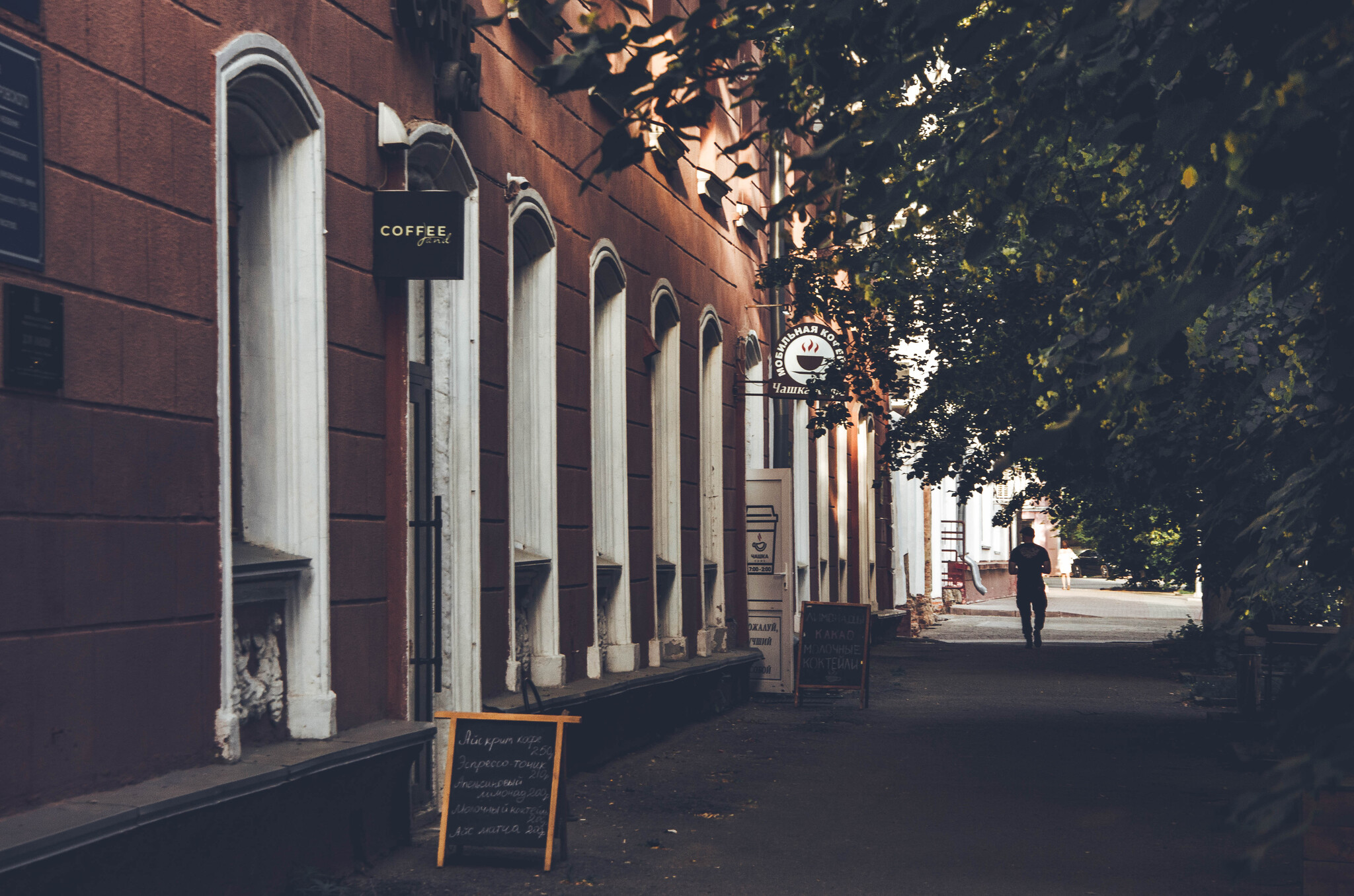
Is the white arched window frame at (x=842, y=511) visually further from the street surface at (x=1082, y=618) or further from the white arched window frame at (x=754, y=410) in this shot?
the white arched window frame at (x=754, y=410)

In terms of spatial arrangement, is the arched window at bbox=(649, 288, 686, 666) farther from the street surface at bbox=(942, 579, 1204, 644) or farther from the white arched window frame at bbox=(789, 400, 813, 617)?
the street surface at bbox=(942, 579, 1204, 644)

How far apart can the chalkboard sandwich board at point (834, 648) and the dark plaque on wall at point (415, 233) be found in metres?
7.99

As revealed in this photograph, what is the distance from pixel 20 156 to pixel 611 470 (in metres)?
7.35

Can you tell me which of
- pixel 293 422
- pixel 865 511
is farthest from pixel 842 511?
pixel 293 422

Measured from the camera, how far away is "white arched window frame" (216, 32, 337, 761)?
6.91 meters

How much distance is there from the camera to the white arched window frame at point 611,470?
11.7 m

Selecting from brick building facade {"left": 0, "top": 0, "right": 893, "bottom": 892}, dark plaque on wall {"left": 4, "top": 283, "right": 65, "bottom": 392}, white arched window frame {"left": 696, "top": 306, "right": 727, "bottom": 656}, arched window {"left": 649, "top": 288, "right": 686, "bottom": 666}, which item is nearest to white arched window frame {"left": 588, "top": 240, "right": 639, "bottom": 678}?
brick building facade {"left": 0, "top": 0, "right": 893, "bottom": 892}

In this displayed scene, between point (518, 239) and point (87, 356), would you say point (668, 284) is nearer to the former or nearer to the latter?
point (518, 239)

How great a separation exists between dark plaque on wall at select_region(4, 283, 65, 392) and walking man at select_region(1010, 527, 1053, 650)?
62.2 feet

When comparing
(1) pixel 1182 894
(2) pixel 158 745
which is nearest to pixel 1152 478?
(1) pixel 1182 894

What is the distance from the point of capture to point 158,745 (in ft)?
18.2

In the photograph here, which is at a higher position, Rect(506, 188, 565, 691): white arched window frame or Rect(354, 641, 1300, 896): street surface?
Rect(506, 188, 565, 691): white arched window frame

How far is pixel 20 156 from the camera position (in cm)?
476

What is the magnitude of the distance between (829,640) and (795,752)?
343 cm
